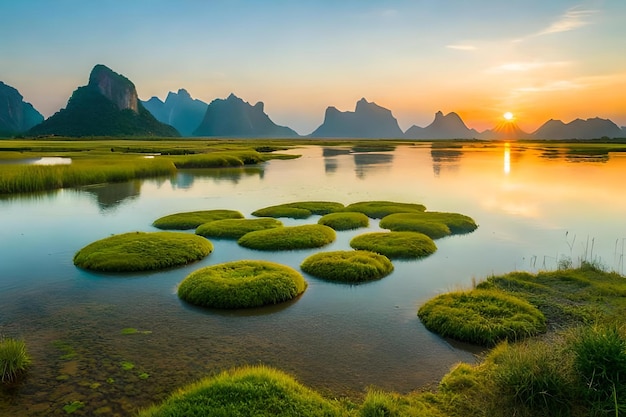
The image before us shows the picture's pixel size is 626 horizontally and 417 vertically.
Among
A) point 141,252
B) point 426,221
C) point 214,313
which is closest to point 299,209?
point 426,221

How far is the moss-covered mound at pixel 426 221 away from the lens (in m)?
32.7

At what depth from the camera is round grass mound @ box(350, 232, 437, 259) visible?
25688 mm

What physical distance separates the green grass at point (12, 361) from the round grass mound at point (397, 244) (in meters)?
18.0

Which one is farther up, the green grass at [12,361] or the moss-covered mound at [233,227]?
the moss-covered mound at [233,227]

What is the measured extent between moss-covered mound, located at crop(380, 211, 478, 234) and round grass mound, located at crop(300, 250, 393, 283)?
30.4ft

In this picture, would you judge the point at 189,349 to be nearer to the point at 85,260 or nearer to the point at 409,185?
the point at 85,260

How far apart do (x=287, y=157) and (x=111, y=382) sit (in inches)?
3931

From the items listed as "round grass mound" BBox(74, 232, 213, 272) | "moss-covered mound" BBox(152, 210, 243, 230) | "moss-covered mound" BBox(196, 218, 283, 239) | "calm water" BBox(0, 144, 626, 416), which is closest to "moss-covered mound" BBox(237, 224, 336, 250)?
"calm water" BBox(0, 144, 626, 416)

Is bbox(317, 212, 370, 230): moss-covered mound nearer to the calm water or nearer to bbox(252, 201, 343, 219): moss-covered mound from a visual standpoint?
the calm water

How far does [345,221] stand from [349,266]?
1251 cm

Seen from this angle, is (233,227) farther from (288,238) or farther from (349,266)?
(349,266)

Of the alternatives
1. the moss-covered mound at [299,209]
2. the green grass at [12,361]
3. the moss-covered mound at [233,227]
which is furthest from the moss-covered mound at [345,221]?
the green grass at [12,361]

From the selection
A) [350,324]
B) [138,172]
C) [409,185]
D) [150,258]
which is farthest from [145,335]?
[138,172]

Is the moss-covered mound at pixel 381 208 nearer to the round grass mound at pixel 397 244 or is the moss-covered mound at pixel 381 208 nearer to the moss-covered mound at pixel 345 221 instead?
the moss-covered mound at pixel 345 221
